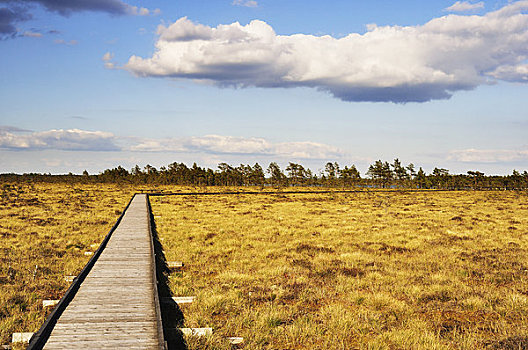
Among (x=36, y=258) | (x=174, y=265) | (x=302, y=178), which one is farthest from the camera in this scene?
(x=302, y=178)

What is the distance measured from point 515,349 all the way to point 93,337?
737cm

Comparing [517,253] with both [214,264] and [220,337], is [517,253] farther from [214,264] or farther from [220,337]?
[220,337]

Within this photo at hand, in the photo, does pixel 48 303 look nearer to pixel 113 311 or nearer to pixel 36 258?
pixel 113 311

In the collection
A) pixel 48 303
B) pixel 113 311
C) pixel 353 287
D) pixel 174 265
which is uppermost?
pixel 113 311

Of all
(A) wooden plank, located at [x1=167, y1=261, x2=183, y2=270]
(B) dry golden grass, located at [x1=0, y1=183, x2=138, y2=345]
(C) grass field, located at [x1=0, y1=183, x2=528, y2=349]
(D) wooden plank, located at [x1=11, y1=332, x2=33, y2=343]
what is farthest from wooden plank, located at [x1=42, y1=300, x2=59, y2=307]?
(A) wooden plank, located at [x1=167, y1=261, x2=183, y2=270]

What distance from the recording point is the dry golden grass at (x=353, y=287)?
758cm

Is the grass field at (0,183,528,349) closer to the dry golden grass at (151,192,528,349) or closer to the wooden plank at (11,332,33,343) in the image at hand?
the dry golden grass at (151,192,528,349)

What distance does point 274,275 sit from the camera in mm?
12062

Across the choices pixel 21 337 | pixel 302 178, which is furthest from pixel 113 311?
pixel 302 178

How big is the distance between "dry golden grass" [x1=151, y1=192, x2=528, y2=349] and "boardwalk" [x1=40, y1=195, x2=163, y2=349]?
0.98 m

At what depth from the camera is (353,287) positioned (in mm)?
10828

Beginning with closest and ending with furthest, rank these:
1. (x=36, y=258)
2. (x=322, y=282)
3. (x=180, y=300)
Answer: (x=180, y=300) < (x=322, y=282) < (x=36, y=258)

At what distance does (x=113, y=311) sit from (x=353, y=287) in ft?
21.3

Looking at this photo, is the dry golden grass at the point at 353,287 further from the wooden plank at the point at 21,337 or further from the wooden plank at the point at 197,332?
the wooden plank at the point at 21,337
